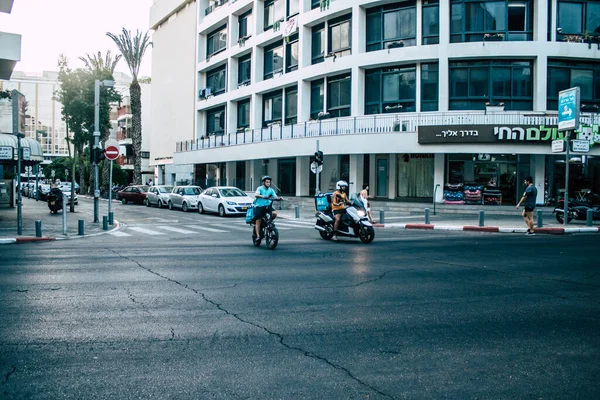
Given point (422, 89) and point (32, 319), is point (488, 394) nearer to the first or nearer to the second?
point (32, 319)

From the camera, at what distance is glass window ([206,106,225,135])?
48.8 meters

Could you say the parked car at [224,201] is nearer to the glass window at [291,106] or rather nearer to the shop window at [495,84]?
the glass window at [291,106]

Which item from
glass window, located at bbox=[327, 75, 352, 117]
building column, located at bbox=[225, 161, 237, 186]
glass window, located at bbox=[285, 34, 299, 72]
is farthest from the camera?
building column, located at bbox=[225, 161, 237, 186]

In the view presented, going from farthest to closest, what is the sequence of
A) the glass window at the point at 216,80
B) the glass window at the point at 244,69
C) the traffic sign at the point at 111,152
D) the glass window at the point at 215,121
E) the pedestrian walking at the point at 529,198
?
the glass window at the point at 215,121 → the glass window at the point at 216,80 → the glass window at the point at 244,69 → the traffic sign at the point at 111,152 → the pedestrian walking at the point at 529,198

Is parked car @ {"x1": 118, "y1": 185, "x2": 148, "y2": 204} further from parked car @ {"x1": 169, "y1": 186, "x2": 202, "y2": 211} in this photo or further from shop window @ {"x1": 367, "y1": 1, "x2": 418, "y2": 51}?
shop window @ {"x1": 367, "y1": 1, "x2": 418, "y2": 51}

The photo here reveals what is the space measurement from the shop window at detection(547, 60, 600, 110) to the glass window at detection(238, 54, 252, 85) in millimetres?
23498

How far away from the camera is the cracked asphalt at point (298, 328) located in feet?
14.5

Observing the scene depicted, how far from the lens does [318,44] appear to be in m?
35.9

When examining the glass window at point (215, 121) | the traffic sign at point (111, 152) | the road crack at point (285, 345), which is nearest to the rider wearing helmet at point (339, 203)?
the road crack at point (285, 345)

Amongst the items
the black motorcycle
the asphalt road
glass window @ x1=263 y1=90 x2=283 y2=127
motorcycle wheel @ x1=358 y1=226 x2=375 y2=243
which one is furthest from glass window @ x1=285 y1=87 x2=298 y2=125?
the asphalt road

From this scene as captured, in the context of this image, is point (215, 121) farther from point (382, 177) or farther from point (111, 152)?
point (111, 152)

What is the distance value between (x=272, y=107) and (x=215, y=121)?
409 inches

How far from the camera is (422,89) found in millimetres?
30297

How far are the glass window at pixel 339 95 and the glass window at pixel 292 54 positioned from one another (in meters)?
4.16
